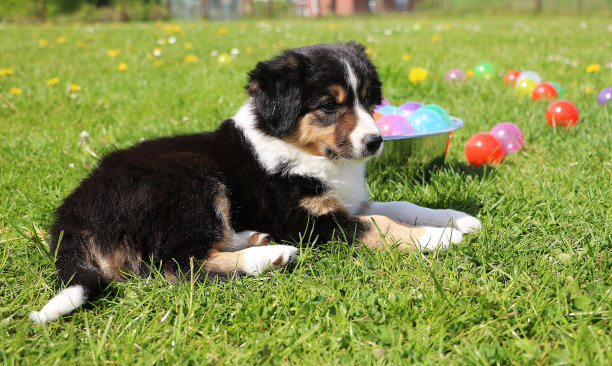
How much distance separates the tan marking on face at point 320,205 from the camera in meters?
2.54

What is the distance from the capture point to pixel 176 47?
7773 millimetres

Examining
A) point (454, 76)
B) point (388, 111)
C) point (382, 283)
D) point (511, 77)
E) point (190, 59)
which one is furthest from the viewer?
point (190, 59)

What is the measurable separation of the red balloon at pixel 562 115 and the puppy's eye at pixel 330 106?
241 cm

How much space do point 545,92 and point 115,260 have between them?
14.0ft

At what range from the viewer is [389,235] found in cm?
247

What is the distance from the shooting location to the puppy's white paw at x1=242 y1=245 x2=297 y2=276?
2.26 metres

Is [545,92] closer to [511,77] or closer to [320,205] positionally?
[511,77]

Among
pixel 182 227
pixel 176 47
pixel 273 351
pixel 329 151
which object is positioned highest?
pixel 176 47

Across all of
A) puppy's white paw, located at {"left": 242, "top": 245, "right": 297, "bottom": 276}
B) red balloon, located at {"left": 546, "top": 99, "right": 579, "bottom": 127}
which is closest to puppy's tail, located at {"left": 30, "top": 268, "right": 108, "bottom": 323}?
puppy's white paw, located at {"left": 242, "top": 245, "right": 297, "bottom": 276}

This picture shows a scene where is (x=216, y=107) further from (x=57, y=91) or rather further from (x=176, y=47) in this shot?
(x=176, y=47)

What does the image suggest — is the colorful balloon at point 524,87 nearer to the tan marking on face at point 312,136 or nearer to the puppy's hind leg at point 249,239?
the tan marking on face at point 312,136

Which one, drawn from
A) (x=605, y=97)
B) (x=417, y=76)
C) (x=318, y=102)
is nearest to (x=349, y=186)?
(x=318, y=102)

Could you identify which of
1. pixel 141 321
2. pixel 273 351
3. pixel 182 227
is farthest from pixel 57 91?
pixel 273 351

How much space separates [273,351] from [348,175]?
118 cm
